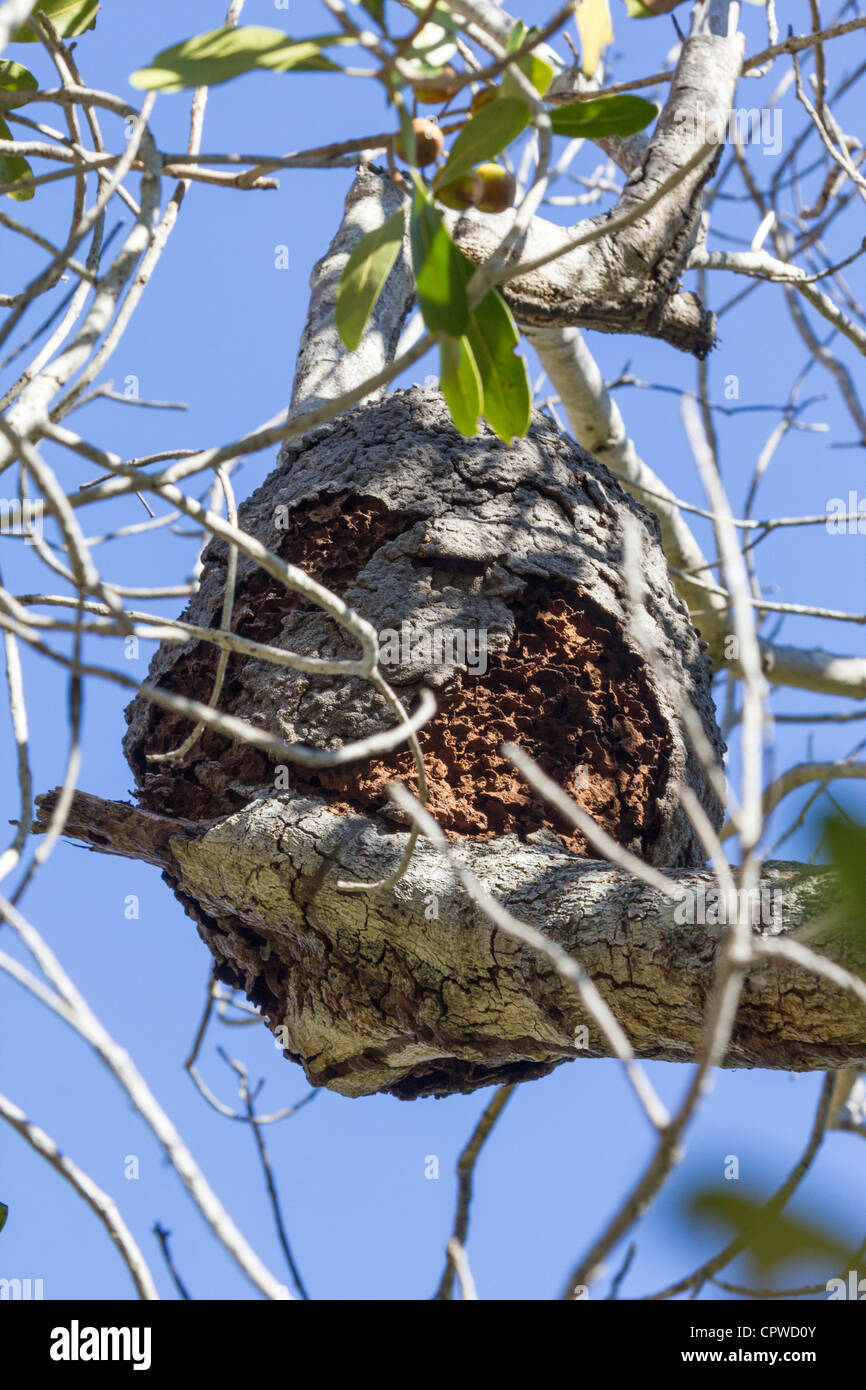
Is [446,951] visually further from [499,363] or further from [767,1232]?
[767,1232]

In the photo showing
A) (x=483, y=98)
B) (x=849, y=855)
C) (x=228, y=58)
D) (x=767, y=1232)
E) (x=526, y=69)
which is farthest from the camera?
(x=483, y=98)

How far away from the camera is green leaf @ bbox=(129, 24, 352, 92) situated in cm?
145

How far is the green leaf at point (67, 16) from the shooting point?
200 centimetres

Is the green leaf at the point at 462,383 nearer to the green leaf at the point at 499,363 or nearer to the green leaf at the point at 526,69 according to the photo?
the green leaf at the point at 499,363

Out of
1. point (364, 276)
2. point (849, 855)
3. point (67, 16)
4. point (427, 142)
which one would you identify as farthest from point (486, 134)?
point (849, 855)

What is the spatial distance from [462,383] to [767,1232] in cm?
132

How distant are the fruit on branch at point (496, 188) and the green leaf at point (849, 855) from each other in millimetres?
1807

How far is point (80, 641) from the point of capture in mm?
1260

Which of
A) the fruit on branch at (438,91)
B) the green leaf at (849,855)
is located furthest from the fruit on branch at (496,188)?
the green leaf at (849,855)

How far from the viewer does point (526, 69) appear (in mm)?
1758

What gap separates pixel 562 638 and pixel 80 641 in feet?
4.35

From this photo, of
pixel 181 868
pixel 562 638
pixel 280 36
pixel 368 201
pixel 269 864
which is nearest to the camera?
pixel 280 36
